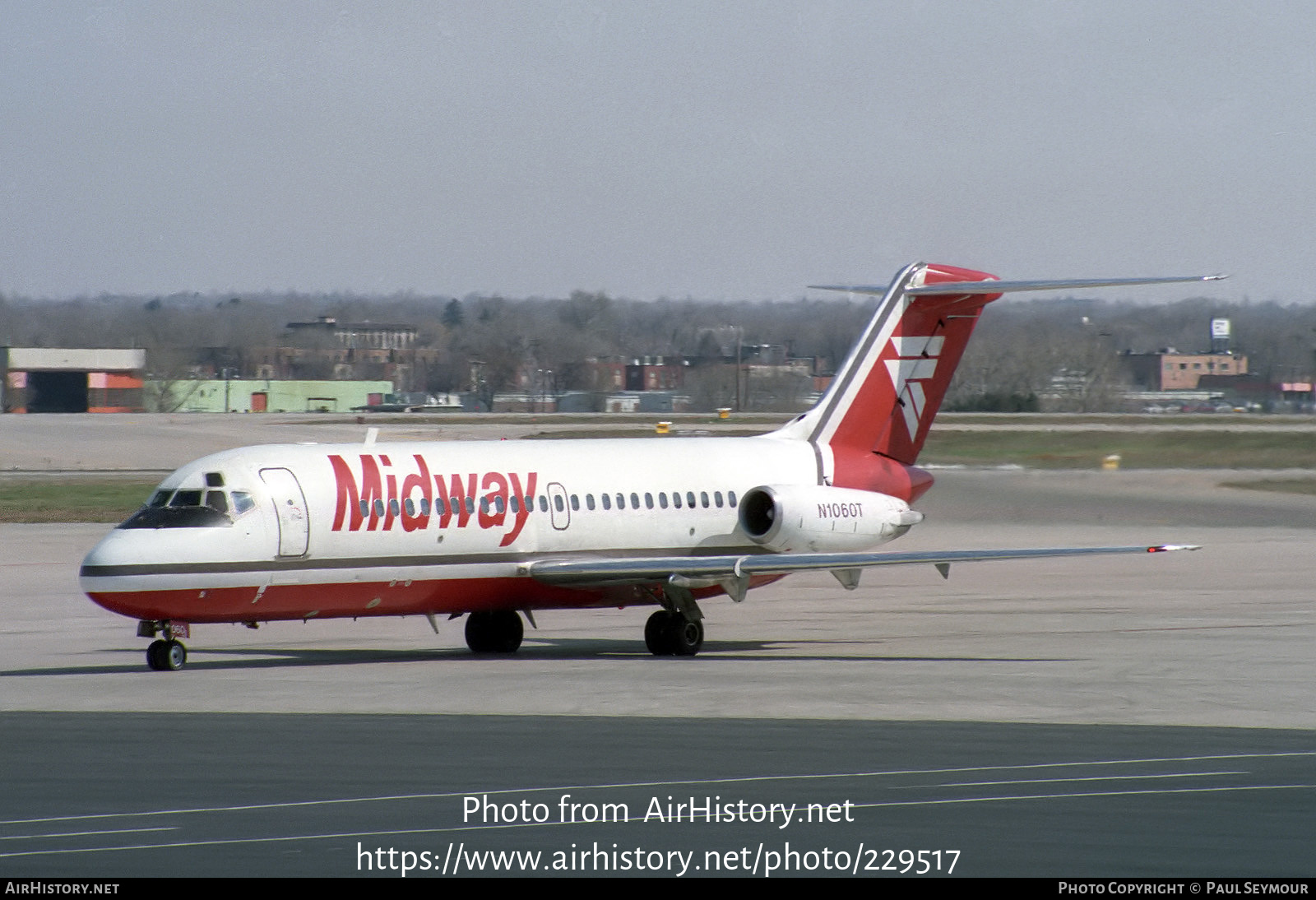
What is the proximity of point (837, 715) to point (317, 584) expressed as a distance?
789 centimetres

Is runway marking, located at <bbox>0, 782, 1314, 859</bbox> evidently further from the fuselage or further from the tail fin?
the tail fin

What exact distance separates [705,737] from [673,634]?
8.69 m

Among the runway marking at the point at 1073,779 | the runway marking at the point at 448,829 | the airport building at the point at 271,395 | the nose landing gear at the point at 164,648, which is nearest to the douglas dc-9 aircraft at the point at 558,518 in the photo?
the nose landing gear at the point at 164,648

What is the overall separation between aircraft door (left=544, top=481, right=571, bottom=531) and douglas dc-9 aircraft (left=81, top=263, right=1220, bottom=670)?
0.08 feet

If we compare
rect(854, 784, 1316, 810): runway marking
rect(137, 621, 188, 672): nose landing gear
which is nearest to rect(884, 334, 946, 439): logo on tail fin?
rect(137, 621, 188, 672): nose landing gear

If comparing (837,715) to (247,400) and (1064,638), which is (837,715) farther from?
(247,400)

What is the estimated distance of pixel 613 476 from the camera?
88.5ft

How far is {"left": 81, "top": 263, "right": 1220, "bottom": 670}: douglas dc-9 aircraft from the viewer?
76.0ft

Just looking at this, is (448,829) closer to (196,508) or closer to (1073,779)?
(1073,779)

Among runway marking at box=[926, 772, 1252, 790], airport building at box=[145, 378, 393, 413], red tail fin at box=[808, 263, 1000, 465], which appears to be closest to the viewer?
runway marking at box=[926, 772, 1252, 790]

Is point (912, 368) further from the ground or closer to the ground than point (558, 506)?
further from the ground

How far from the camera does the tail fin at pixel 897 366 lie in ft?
96.1

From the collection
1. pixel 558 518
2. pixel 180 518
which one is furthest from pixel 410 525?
pixel 180 518

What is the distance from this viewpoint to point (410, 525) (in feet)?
80.2
